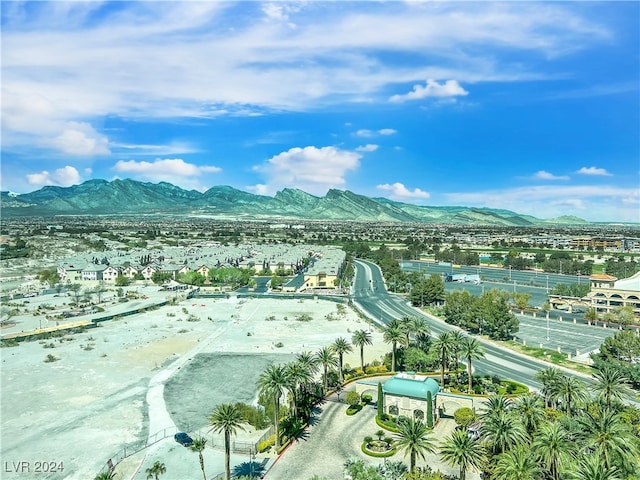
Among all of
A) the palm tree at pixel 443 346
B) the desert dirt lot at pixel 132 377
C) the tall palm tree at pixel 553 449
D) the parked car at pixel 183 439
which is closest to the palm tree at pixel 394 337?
the palm tree at pixel 443 346

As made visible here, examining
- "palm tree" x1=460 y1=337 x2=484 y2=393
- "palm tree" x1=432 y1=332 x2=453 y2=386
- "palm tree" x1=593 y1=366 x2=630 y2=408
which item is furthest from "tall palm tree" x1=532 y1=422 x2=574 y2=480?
"palm tree" x1=432 y1=332 x2=453 y2=386

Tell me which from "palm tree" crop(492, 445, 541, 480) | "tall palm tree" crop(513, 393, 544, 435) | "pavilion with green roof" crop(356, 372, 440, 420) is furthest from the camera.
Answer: "pavilion with green roof" crop(356, 372, 440, 420)

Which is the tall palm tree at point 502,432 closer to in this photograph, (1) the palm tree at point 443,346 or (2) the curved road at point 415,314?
(1) the palm tree at point 443,346

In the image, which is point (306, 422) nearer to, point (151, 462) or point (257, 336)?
point (151, 462)

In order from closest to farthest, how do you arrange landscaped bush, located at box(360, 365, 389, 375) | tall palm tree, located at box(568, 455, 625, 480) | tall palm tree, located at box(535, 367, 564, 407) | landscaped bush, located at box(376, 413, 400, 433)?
tall palm tree, located at box(568, 455, 625, 480) < tall palm tree, located at box(535, 367, 564, 407) < landscaped bush, located at box(376, 413, 400, 433) < landscaped bush, located at box(360, 365, 389, 375)

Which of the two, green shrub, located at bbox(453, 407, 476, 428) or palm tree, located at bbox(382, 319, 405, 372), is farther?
palm tree, located at bbox(382, 319, 405, 372)

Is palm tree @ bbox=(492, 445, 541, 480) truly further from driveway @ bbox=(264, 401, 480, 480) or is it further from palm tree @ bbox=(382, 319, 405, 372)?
palm tree @ bbox=(382, 319, 405, 372)

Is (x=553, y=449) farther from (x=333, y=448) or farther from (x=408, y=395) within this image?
(x=333, y=448)
